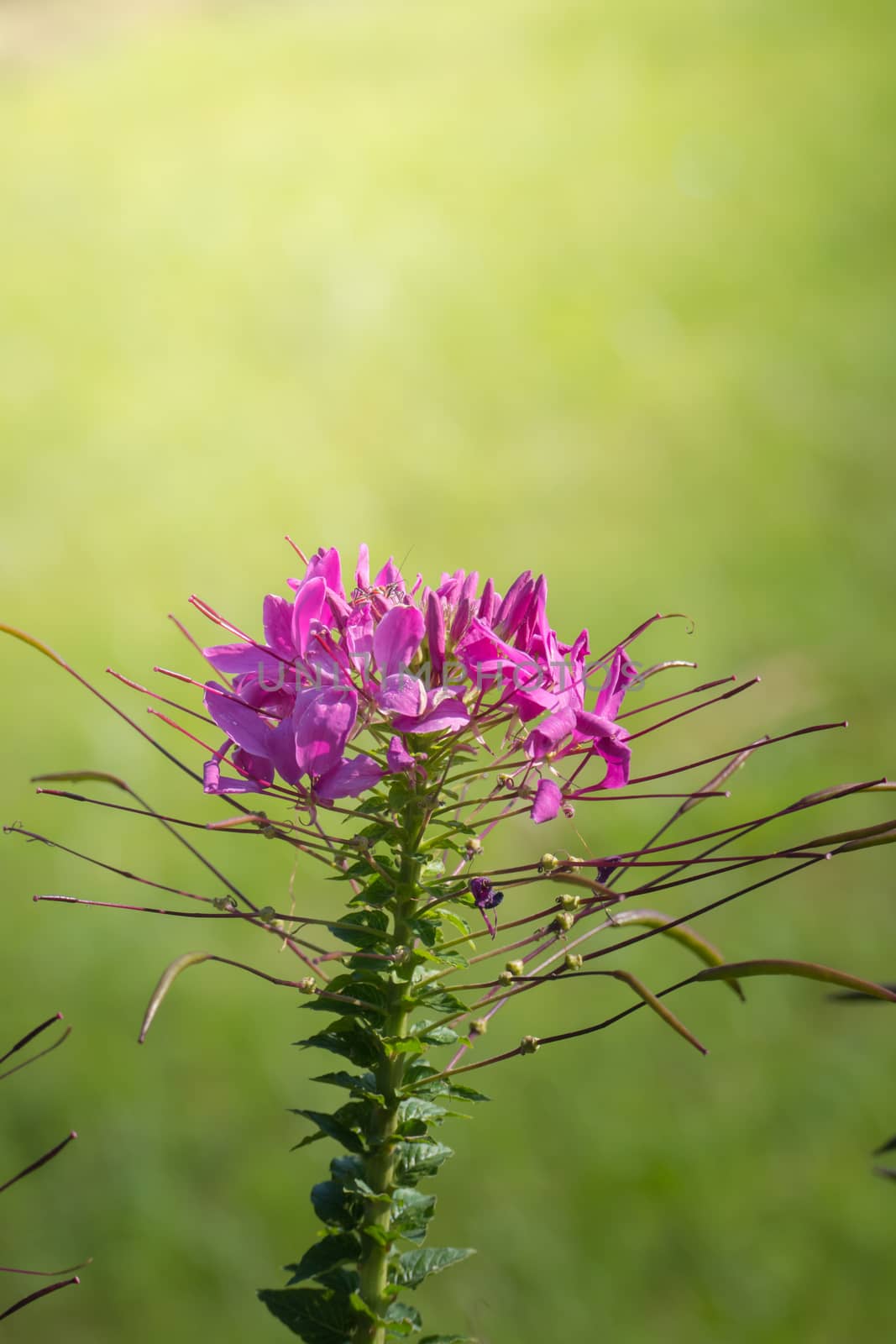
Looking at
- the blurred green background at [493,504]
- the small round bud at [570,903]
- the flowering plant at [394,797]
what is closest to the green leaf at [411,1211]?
the flowering plant at [394,797]

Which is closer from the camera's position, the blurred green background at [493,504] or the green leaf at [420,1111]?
the green leaf at [420,1111]

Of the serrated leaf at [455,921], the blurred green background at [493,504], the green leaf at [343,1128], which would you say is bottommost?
the green leaf at [343,1128]

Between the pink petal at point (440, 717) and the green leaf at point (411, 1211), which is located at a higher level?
the pink petal at point (440, 717)

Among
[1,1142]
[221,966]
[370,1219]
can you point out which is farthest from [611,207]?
[370,1219]

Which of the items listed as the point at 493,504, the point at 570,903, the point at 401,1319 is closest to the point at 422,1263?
the point at 401,1319

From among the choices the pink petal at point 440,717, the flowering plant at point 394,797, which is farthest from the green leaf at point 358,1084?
the pink petal at point 440,717

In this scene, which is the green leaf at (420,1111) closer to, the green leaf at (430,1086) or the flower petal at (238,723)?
the green leaf at (430,1086)

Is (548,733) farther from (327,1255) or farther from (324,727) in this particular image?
(327,1255)

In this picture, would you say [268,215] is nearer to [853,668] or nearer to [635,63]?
[635,63]

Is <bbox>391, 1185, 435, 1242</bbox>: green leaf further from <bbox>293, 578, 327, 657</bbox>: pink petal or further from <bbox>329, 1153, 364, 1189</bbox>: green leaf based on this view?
<bbox>293, 578, 327, 657</bbox>: pink petal
